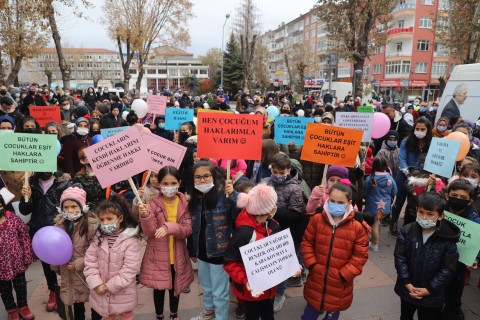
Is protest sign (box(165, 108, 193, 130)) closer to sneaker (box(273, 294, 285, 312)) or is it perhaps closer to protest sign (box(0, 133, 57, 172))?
Answer: protest sign (box(0, 133, 57, 172))

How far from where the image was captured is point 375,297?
4172mm

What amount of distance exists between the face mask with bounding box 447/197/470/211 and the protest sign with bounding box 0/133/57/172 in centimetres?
409

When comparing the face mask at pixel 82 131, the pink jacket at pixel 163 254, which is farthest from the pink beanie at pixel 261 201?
the face mask at pixel 82 131

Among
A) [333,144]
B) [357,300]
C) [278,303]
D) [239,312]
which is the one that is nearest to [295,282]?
[278,303]

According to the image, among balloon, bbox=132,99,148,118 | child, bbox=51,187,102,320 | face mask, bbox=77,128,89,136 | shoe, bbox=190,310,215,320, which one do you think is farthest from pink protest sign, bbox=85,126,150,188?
balloon, bbox=132,99,148,118

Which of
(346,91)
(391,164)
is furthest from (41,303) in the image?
(346,91)

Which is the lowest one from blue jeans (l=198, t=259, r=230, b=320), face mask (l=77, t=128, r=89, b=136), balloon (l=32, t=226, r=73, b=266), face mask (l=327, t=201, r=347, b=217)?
blue jeans (l=198, t=259, r=230, b=320)

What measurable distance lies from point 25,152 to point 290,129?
3.69 m

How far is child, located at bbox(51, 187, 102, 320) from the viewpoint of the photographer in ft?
10.6

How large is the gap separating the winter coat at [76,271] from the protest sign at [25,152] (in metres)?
0.69

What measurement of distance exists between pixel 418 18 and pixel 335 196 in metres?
48.3

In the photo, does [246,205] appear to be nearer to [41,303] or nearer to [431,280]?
[431,280]

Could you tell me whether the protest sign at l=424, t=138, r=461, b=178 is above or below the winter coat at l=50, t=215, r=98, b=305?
above

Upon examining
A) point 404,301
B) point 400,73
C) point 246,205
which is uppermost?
point 400,73
